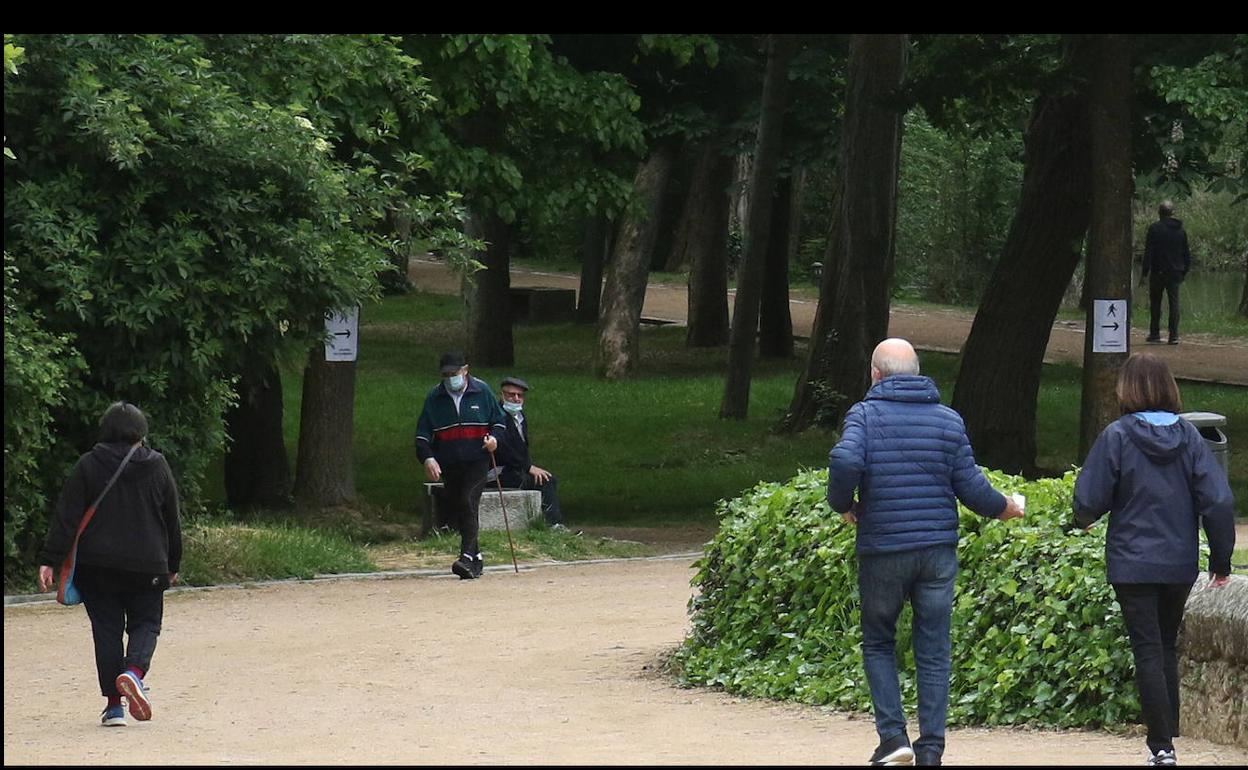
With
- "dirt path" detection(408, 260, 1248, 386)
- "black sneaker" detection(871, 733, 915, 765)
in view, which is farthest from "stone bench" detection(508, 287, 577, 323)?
"black sneaker" detection(871, 733, 915, 765)

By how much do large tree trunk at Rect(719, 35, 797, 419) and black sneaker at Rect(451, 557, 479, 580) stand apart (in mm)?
10740

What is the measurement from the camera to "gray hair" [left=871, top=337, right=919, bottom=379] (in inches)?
296

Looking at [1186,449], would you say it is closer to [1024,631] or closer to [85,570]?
[1024,631]

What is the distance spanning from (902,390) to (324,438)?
485 inches

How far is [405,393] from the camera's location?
28.7 meters

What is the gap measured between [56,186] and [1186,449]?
898cm

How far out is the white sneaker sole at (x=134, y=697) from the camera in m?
9.06

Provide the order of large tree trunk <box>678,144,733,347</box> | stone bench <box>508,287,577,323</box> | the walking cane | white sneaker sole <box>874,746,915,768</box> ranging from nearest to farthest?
1. white sneaker sole <box>874,746,915,768</box>
2. the walking cane
3. large tree trunk <box>678,144,733,347</box>
4. stone bench <box>508,287,577,323</box>

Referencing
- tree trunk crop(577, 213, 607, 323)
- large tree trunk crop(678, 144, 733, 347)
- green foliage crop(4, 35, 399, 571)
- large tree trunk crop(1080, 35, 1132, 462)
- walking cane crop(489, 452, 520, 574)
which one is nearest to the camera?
green foliage crop(4, 35, 399, 571)

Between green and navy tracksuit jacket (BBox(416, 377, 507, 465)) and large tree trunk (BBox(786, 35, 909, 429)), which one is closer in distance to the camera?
green and navy tracksuit jacket (BBox(416, 377, 507, 465))

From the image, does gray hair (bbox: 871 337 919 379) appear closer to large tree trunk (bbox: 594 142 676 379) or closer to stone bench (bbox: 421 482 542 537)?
stone bench (bbox: 421 482 542 537)

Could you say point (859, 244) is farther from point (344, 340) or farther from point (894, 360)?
point (894, 360)

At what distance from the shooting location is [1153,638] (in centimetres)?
763
